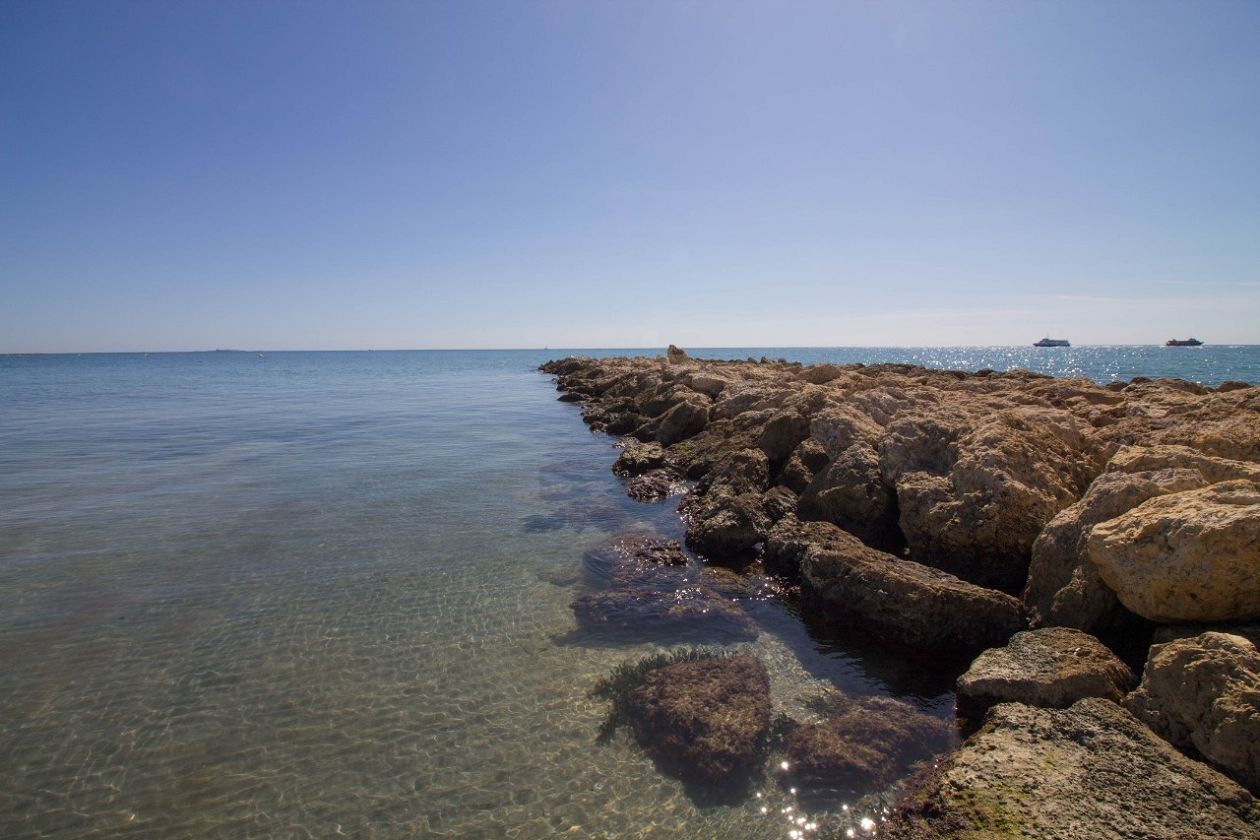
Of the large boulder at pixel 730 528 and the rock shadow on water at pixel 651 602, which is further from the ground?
the large boulder at pixel 730 528

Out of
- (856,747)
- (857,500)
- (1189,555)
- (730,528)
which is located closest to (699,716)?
(856,747)

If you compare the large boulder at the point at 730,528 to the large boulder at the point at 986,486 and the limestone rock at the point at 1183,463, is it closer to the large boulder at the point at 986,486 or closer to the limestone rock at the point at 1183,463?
the large boulder at the point at 986,486

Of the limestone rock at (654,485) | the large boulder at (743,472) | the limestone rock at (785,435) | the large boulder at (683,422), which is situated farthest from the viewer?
the large boulder at (683,422)

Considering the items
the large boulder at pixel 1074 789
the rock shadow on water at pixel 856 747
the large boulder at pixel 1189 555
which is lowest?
the rock shadow on water at pixel 856 747

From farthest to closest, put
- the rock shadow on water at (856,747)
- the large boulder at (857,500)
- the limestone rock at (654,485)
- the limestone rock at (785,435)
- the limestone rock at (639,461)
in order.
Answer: the limestone rock at (639,461), the limestone rock at (654,485), the limestone rock at (785,435), the large boulder at (857,500), the rock shadow on water at (856,747)

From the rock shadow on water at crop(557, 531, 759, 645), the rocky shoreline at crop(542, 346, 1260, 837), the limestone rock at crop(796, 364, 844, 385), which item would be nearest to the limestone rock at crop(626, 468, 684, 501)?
the rocky shoreline at crop(542, 346, 1260, 837)

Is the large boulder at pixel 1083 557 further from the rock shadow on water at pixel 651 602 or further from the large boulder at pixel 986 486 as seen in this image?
the rock shadow on water at pixel 651 602

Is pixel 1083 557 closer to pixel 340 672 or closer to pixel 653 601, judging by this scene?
pixel 653 601

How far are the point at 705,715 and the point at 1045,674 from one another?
2952 mm

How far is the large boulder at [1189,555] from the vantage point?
485 centimetres

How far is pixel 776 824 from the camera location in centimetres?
451

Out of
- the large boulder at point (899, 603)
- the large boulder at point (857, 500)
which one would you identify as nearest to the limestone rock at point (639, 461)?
the large boulder at point (857, 500)

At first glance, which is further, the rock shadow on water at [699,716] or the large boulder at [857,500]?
the large boulder at [857,500]

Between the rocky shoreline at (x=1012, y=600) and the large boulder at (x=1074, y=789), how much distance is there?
13mm
